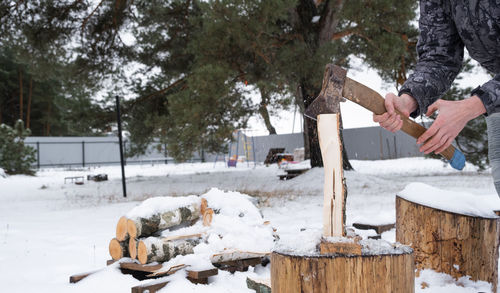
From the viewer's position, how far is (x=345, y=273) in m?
1.33

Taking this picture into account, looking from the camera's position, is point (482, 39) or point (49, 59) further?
point (49, 59)

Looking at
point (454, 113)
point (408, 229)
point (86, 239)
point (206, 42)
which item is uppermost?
point (206, 42)

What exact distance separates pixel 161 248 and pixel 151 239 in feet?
0.34

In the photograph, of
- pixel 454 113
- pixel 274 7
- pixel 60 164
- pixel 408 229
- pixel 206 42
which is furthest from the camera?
pixel 60 164

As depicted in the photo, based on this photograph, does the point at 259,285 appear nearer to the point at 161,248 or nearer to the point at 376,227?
the point at 161,248

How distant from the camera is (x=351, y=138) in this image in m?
21.0

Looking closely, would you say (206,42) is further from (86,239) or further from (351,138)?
(351,138)

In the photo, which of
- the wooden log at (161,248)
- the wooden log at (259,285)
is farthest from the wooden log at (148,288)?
the wooden log at (259,285)

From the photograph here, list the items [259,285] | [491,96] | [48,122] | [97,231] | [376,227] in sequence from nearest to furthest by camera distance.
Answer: [491,96] → [259,285] → [376,227] → [97,231] → [48,122]

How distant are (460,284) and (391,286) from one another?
4.59 feet

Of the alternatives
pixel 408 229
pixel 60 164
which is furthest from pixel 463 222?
pixel 60 164

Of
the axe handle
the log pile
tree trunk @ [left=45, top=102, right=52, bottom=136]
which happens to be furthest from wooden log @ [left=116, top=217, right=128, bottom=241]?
tree trunk @ [left=45, top=102, right=52, bottom=136]

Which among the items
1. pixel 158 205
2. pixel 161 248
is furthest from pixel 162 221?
pixel 161 248

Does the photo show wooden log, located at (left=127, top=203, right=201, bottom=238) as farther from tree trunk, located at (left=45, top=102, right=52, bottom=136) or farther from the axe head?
tree trunk, located at (left=45, top=102, right=52, bottom=136)
